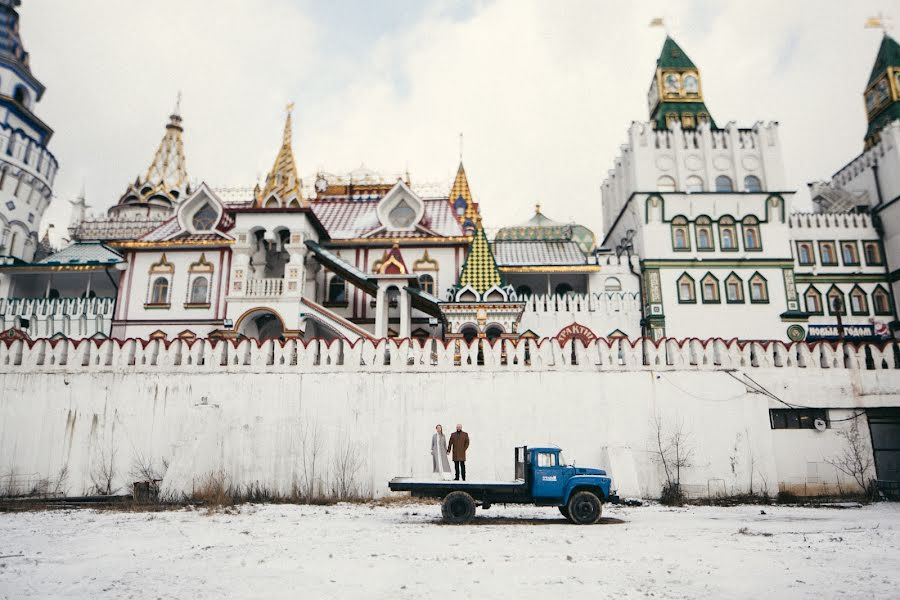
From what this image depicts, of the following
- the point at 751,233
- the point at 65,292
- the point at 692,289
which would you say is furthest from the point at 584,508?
the point at 65,292

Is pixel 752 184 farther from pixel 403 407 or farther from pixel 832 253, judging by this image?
pixel 403 407

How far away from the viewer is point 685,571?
7926 mm

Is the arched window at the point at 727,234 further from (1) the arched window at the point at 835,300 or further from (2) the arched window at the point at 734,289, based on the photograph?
(1) the arched window at the point at 835,300

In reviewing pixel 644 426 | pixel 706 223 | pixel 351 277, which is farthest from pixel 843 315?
pixel 351 277

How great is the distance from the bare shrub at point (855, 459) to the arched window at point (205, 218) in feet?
85.2

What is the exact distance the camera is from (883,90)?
3897 centimetres

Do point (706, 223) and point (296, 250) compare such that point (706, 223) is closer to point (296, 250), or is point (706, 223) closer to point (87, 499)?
point (296, 250)

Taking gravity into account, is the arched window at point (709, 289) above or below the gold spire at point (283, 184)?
below

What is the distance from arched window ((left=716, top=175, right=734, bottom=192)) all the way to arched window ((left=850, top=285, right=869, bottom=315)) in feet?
30.8

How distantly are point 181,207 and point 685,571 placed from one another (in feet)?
90.8

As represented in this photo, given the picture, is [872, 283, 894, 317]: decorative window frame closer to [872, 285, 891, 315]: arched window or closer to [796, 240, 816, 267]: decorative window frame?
[872, 285, 891, 315]: arched window

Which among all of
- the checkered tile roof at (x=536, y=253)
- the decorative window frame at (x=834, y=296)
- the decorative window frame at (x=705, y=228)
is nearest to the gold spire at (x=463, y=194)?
the checkered tile roof at (x=536, y=253)

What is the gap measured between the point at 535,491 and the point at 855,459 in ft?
33.6

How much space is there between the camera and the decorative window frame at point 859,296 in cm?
3412
